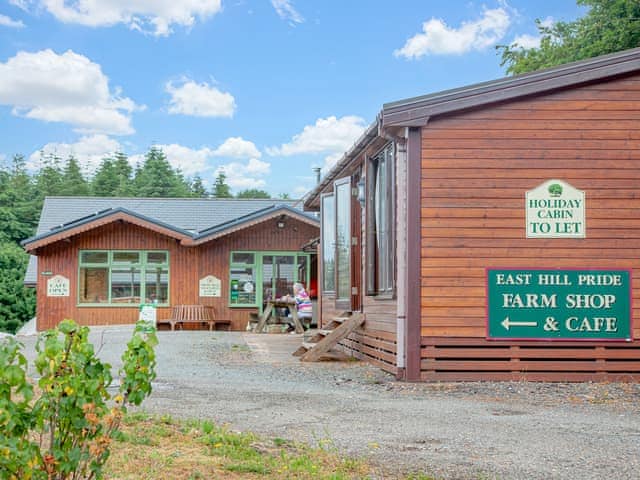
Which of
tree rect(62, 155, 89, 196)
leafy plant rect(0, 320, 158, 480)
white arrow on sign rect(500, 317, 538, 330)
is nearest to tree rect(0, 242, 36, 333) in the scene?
white arrow on sign rect(500, 317, 538, 330)

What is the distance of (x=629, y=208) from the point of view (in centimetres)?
921

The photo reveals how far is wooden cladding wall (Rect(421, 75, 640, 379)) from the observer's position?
9133 millimetres

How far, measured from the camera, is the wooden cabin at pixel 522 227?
29.9 ft

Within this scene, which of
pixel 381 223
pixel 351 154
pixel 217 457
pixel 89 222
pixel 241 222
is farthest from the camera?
pixel 241 222

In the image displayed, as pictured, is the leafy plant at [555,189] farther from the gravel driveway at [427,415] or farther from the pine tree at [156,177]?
the pine tree at [156,177]

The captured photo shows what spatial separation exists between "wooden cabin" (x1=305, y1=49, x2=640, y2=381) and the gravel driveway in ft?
1.49

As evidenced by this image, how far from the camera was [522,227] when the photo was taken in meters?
9.18

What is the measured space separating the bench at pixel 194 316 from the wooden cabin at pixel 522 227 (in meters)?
12.8

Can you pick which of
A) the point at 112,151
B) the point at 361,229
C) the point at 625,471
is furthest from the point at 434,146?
the point at 112,151

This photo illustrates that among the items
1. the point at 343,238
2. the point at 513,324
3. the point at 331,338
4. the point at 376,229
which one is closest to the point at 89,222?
the point at 343,238

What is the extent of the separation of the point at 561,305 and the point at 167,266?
1473 centimetres

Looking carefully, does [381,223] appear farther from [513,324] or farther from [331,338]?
[513,324]

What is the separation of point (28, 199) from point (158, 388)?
5639 cm

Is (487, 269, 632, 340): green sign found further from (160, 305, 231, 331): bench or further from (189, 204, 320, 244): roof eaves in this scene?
(160, 305, 231, 331): bench
